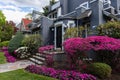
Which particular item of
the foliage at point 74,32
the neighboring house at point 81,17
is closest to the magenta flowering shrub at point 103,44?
the neighboring house at point 81,17

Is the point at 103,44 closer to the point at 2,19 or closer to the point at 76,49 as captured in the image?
the point at 76,49

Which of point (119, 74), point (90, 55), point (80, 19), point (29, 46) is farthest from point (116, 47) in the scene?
point (29, 46)

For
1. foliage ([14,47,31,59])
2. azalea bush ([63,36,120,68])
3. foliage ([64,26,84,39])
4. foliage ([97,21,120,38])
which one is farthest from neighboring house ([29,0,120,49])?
foliage ([14,47,31,59])

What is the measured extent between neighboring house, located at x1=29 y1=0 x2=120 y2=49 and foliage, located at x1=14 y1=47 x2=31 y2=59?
142 inches

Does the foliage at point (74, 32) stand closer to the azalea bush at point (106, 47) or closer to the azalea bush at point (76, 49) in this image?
the azalea bush at point (106, 47)

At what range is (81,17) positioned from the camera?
1583 centimetres

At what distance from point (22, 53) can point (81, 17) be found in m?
6.85

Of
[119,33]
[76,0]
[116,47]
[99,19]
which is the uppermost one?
[76,0]

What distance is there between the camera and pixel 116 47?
34.0ft

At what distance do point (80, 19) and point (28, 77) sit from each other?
9.24 metres

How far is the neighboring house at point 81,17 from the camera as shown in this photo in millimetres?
14586

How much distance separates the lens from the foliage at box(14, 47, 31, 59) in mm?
17000

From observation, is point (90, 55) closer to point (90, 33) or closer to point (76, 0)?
point (90, 33)

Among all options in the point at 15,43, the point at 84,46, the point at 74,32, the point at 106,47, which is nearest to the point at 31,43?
the point at 15,43
